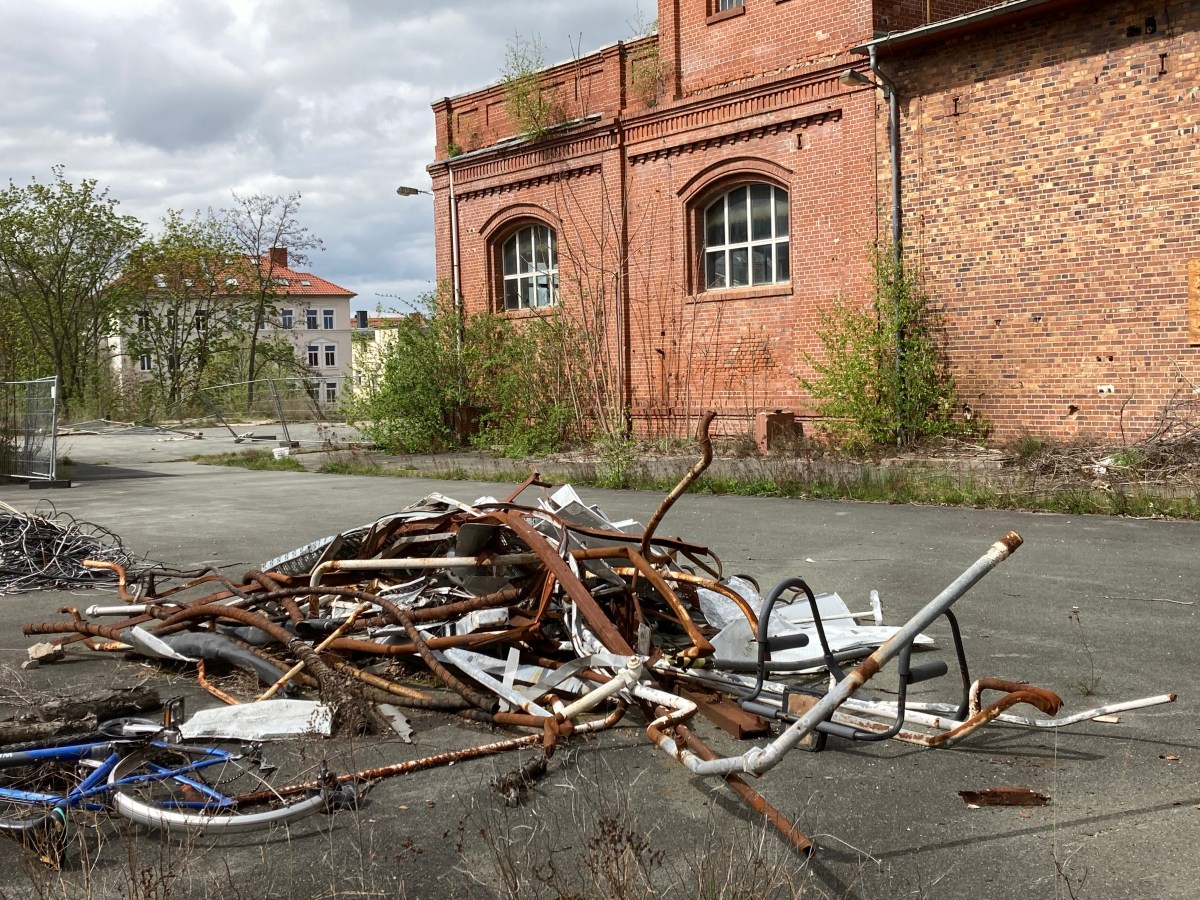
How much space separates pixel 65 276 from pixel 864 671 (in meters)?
51.5

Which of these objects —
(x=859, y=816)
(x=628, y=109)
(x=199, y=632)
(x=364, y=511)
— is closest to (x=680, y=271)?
(x=628, y=109)

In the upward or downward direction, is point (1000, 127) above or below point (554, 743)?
above

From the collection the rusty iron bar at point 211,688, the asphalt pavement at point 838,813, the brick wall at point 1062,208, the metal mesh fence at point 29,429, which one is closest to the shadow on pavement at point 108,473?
the metal mesh fence at point 29,429

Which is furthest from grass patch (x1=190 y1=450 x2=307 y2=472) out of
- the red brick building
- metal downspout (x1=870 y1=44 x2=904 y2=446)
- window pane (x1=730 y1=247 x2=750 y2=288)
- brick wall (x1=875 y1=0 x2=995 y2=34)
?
brick wall (x1=875 y1=0 x2=995 y2=34)

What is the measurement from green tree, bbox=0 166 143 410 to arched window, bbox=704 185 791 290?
34.5m

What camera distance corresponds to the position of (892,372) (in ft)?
Result: 53.0

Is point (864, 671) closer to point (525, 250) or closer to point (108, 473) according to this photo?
point (108, 473)

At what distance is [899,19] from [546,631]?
15.4 meters

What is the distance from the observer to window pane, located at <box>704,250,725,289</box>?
19469 millimetres

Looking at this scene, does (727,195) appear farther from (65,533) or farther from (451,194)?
(65,533)

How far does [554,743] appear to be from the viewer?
383cm

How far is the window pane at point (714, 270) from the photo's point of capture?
19469mm

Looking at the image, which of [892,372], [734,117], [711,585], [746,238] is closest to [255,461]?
[746,238]

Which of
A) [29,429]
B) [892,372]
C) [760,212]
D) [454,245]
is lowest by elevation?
[29,429]
